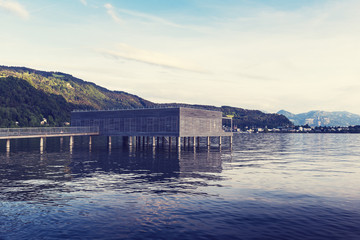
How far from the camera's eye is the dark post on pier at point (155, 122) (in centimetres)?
8894

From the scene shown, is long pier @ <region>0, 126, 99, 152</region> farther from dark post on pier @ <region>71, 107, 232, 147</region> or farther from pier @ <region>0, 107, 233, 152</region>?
dark post on pier @ <region>71, 107, 232, 147</region>

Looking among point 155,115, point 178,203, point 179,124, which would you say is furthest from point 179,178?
point 155,115

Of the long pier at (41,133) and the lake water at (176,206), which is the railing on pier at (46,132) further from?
the lake water at (176,206)

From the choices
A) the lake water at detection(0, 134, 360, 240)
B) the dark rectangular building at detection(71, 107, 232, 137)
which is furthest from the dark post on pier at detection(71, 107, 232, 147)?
the lake water at detection(0, 134, 360, 240)

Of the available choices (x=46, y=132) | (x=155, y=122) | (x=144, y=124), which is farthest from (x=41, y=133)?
(x=155, y=122)

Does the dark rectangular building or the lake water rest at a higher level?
the dark rectangular building

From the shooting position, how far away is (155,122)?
9238 centimetres

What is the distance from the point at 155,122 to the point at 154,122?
0.40m

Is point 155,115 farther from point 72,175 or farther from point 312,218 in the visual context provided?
point 312,218

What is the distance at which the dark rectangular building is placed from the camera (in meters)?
88.9

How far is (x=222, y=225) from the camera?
20609 mm

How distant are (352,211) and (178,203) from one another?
13707 millimetres

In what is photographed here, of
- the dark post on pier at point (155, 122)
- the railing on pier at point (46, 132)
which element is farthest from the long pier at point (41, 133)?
the dark post on pier at point (155, 122)

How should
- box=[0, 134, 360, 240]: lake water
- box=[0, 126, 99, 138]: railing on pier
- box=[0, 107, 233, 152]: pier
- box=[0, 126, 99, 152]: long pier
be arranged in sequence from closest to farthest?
box=[0, 134, 360, 240]: lake water
box=[0, 126, 99, 152]: long pier
box=[0, 126, 99, 138]: railing on pier
box=[0, 107, 233, 152]: pier
